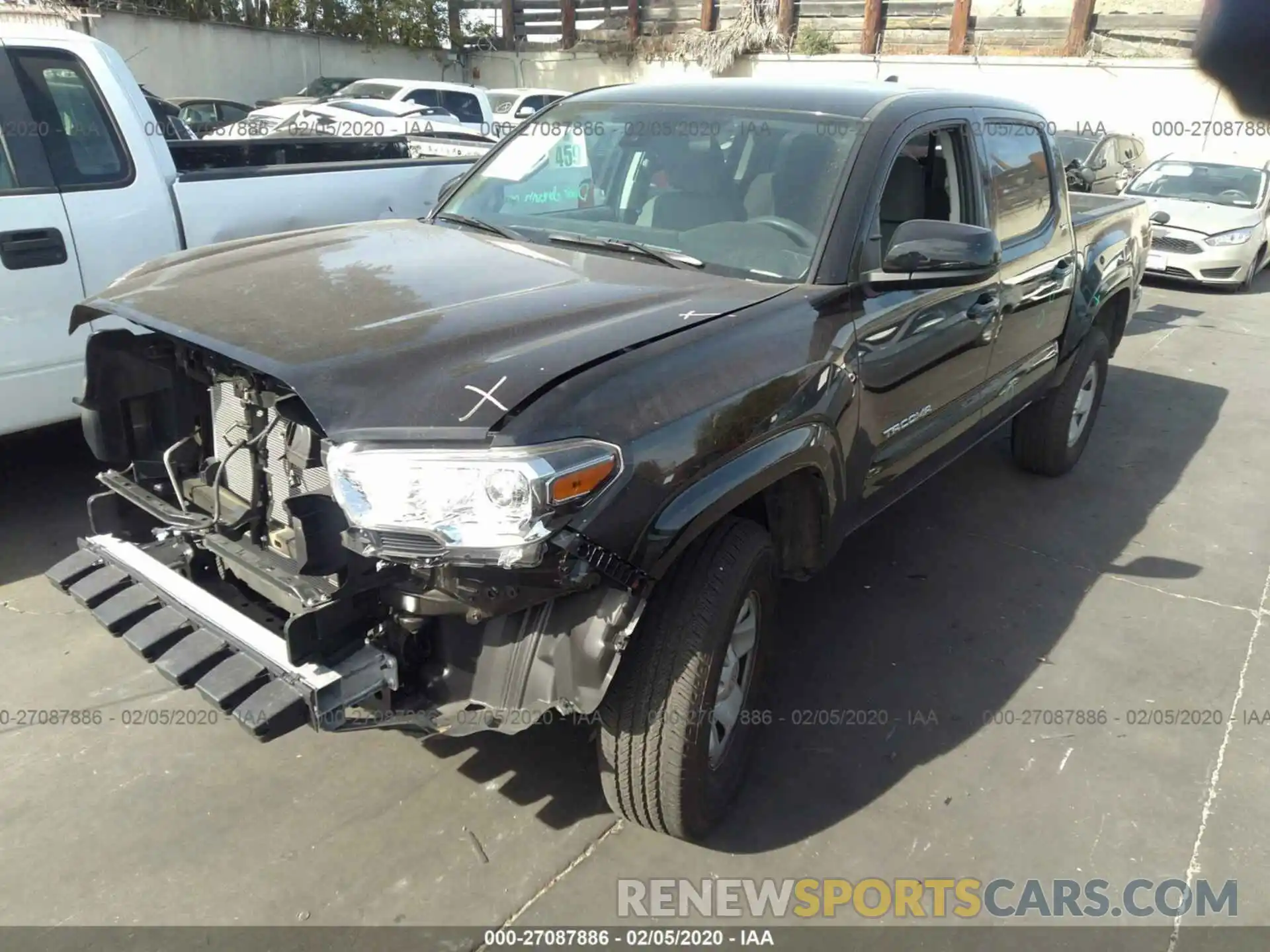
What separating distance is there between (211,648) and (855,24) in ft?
79.9

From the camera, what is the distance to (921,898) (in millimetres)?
2639

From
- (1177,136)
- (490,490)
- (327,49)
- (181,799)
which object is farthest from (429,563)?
(327,49)

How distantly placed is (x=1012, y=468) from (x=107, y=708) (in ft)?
14.9

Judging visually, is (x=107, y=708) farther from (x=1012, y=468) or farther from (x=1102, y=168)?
(x=1102, y=168)

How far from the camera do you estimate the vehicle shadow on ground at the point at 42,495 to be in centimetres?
408

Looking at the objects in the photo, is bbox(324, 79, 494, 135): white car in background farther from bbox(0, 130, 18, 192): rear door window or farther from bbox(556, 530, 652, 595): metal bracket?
bbox(556, 530, 652, 595): metal bracket

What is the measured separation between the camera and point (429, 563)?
6.91 feet

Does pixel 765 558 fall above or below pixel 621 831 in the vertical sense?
above

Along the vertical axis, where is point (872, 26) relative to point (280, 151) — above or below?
above

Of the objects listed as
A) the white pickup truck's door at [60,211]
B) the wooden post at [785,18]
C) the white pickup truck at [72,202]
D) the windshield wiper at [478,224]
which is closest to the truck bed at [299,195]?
the white pickup truck at [72,202]

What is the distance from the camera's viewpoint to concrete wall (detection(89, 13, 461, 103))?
1930 cm

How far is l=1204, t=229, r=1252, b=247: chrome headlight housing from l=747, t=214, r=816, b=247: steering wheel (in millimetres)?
9854

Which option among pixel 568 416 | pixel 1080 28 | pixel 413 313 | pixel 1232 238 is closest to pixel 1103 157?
pixel 1232 238

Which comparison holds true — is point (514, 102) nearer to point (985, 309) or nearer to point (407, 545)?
point (985, 309)
